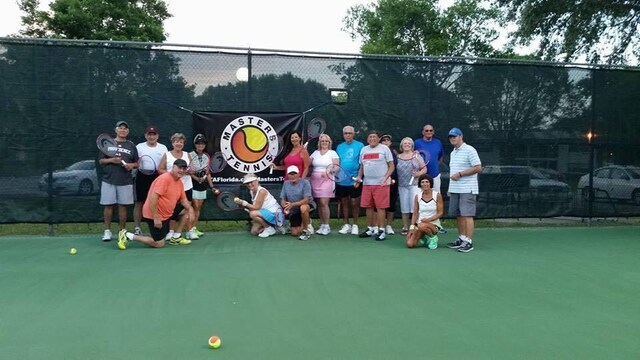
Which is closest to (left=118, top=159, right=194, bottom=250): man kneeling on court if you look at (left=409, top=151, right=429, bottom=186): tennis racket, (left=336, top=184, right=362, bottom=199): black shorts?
(left=336, top=184, right=362, bottom=199): black shorts

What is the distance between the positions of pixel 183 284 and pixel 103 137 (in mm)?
2951

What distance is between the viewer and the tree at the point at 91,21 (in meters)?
20.6

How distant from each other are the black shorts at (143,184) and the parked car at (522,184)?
500cm

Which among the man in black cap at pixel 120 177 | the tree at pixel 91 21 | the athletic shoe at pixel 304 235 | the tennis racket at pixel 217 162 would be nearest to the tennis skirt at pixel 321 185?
the athletic shoe at pixel 304 235

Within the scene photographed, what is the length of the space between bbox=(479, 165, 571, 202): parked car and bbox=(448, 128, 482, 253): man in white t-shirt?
1846 mm

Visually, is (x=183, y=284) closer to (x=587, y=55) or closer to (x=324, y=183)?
(x=324, y=183)

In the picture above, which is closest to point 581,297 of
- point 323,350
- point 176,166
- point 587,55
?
point 323,350

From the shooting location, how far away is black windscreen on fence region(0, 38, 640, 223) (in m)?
7.10

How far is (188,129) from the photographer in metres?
7.51

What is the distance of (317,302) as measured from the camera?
4.29 meters

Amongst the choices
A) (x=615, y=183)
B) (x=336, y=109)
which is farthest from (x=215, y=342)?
(x=615, y=183)

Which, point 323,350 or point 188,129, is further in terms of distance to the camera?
point 188,129

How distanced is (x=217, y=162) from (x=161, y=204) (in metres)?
1.26

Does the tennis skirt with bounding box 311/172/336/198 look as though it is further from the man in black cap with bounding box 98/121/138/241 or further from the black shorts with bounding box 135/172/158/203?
the man in black cap with bounding box 98/121/138/241
